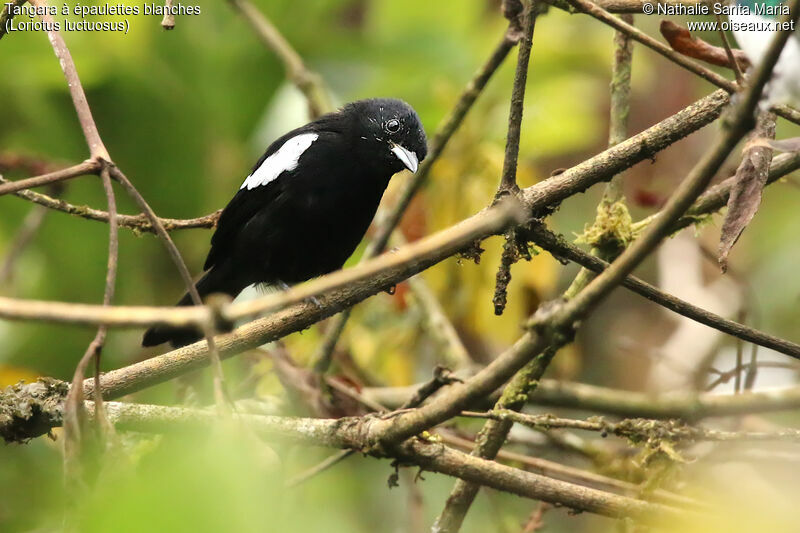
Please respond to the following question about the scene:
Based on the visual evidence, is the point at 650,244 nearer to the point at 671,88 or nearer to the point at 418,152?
the point at 418,152

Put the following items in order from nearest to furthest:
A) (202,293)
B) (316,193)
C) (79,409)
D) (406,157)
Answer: (79,409) < (406,157) < (316,193) < (202,293)

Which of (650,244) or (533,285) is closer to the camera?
(650,244)

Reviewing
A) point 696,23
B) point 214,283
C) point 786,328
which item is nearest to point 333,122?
point 214,283

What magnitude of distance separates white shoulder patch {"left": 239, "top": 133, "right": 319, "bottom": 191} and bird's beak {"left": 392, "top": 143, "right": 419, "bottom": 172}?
426 millimetres

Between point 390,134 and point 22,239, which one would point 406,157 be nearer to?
point 390,134

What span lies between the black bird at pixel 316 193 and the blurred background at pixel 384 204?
424 millimetres

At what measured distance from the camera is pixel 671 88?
6.86 metres

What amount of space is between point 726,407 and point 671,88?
14.0ft

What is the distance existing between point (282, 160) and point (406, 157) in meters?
0.58

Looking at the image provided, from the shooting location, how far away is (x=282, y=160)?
13.1 feet

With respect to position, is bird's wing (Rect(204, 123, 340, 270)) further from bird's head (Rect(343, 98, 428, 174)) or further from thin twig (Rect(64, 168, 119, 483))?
thin twig (Rect(64, 168, 119, 483))

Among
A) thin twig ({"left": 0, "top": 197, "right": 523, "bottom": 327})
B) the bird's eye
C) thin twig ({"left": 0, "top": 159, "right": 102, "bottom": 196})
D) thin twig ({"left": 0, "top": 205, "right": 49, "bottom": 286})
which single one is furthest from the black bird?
thin twig ({"left": 0, "top": 197, "right": 523, "bottom": 327})

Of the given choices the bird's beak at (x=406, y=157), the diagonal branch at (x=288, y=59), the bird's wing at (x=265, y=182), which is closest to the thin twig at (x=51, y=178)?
the bird's beak at (x=406, y=157)

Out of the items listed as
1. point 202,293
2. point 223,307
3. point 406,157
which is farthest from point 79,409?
point 202,293
